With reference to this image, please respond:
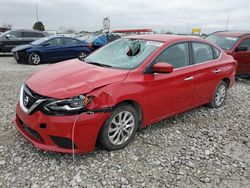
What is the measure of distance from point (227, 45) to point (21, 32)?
35.1 feet

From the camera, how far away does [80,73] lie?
3627 mm

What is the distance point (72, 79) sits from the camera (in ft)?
11.3

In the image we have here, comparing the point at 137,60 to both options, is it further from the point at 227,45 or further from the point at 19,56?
the point at 19,56

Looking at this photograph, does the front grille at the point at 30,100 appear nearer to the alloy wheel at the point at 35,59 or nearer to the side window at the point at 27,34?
the alloy wheel at the point at 35,59

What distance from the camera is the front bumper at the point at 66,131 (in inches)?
120

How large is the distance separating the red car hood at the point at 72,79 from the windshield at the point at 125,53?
0.27 meters

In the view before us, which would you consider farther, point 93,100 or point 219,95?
point 219,95

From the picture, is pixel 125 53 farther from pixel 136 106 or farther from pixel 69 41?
pixel 69 41

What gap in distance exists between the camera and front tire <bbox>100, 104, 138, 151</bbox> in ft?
11.1

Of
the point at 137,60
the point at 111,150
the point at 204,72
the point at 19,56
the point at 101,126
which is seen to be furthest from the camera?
the point at 19,56

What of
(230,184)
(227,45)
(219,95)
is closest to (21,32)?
(227,45)

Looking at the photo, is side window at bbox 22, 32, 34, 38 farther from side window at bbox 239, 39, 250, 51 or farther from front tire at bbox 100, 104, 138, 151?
front tire at bbox 100, 104, 138, 151

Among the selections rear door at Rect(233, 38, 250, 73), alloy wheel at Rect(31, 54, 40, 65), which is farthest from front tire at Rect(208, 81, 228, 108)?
alloy wheel at Rect(31, 54, 40, 65)

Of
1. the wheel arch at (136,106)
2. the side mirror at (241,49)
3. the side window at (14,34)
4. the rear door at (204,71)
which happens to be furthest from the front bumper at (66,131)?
the side window at (14,34)
